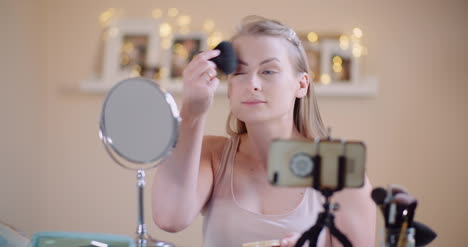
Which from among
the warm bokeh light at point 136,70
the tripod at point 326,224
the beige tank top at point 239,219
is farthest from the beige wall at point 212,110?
the tripod at point 326,224

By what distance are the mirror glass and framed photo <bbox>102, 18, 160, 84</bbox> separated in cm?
154

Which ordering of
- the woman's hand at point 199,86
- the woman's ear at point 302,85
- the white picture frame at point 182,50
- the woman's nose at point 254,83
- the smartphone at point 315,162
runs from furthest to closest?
the white picture frame at point 182,50, the woman's ear at point 302,85, the woman's nose at point 254,83, the woman's hand at point 199,86, the smartphone at point 315,162

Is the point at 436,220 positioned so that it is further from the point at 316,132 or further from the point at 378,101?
the point at 316,132

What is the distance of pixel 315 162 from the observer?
26.1 inches

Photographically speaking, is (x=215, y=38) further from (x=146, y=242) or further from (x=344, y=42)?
(x=146, y=242)

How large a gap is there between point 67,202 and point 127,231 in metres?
0.34

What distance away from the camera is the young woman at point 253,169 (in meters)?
0.91

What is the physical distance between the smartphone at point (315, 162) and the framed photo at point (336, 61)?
1507 mm

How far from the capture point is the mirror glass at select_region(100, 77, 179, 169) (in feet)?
2.38

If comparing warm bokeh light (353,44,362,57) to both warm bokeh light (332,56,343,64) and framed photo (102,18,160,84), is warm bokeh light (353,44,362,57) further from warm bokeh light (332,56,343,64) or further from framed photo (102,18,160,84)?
framed photo (102,18,160,84)

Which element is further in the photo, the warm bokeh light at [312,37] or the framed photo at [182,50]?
the framed photo at [182,50]

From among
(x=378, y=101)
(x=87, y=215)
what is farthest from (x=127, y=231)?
(x=378, y=101)

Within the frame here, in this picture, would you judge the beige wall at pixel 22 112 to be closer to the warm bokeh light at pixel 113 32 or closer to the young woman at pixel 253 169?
the warm bokeh light at pixel 113 32

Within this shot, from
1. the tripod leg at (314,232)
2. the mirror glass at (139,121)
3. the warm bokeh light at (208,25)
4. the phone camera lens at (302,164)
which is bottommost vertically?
the tripod leg at (314,232)
